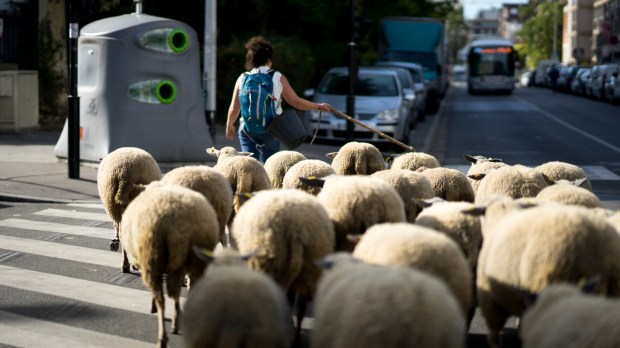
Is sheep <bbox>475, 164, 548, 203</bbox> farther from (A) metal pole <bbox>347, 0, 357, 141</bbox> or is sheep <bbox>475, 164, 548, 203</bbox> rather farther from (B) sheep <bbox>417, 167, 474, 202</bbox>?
(A) metal pole <bbox>347, 0, 357, 141</bbox>

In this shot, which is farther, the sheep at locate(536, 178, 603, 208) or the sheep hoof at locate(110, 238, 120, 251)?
the sheep hoof at locate(110, 238, 120, 251)

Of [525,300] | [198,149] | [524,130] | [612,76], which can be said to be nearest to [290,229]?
[525,300]

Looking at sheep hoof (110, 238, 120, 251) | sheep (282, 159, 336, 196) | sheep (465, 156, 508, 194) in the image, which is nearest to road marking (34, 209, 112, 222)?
sheep hoof (110, 238, 120, 251)

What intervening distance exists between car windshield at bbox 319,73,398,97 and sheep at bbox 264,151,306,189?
12.7 metres

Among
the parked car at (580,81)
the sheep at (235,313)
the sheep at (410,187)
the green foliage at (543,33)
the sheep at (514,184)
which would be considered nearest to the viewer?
the sheep at (235,313)

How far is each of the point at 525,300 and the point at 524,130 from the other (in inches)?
916

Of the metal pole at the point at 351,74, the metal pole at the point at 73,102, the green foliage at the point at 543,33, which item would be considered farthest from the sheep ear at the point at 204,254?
the green foliage at the point at 543,33

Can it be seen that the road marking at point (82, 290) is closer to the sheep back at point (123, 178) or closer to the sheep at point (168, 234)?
the sheep back at point (123, 178)

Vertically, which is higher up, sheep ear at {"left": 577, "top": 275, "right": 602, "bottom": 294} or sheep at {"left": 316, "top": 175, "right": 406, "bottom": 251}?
sheep at {"left": 316, "top": 175, "right": 406, "bottom": 251}

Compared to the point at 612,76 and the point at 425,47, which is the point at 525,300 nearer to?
the point at 425,47

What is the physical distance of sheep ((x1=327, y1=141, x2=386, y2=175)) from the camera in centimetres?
965

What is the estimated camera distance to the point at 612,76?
150ft

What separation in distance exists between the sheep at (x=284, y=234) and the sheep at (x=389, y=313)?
4.68 ft

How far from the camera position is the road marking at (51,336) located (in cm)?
642
